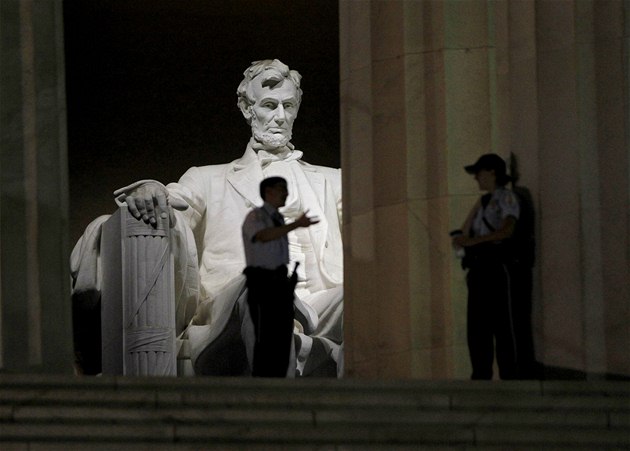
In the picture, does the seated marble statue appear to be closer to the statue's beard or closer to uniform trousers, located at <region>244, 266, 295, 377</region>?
the statue's beard

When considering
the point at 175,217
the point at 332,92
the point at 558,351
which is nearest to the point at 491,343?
the point at 558,351

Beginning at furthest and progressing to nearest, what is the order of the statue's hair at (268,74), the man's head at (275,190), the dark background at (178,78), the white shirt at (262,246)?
1. the dark background at (178,78)
2. the statue's hair at (268,74)
3. the man's head at (275,190)
4. the white shirt at (262,246)

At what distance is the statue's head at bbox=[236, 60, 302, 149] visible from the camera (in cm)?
2697

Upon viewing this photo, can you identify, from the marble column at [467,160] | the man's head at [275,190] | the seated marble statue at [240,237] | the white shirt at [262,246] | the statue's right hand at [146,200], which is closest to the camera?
the white shirt at [262,246]

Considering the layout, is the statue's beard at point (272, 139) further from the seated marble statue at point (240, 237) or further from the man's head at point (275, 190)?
the man's head at point (275, 190)

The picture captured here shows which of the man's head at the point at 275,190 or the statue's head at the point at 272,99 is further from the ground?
the statue's head at the point at 272,99

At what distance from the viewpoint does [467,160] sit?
23.6 metres

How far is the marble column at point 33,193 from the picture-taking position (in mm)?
22438

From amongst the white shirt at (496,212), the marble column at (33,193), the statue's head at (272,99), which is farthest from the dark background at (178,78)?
the white shirt at (496,212)

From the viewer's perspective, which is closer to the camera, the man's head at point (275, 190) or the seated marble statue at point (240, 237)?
the man's head at point (275, 190)

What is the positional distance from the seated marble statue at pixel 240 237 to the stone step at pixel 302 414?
4.55 meters

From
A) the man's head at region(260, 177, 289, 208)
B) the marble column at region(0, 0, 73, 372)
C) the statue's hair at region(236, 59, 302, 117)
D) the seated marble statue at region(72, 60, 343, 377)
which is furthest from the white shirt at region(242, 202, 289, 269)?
the statue's hair at region(236, 59, 302, 117)

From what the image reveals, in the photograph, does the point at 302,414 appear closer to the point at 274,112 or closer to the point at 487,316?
the point at 487,316

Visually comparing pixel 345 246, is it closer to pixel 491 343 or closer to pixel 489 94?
pixel 489 94
